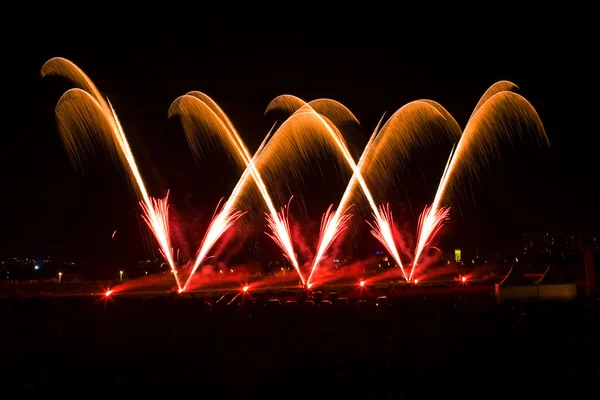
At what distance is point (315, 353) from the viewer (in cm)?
1123

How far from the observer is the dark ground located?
862 cm

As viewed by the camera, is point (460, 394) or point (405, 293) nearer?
point (460, 394)

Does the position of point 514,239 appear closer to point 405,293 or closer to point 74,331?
point 405,293

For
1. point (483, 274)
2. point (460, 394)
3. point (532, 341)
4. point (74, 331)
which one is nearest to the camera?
point (460, 394)

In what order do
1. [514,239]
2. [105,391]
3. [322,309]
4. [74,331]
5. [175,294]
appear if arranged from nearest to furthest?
[105,391] → [74,331] → [322,309] → [175,294] → [514,239]

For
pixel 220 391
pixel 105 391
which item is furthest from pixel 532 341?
pixel 105 391

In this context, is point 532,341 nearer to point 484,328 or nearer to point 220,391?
point 484,328

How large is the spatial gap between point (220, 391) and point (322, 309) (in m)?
10.4

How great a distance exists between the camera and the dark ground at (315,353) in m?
8.62

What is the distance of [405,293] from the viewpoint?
84.9 ft

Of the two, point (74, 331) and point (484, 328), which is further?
point (74, 331)

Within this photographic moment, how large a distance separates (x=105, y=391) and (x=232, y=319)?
8086 mm

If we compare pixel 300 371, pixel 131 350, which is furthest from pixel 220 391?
pixel 131 350

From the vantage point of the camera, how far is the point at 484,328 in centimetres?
1324
